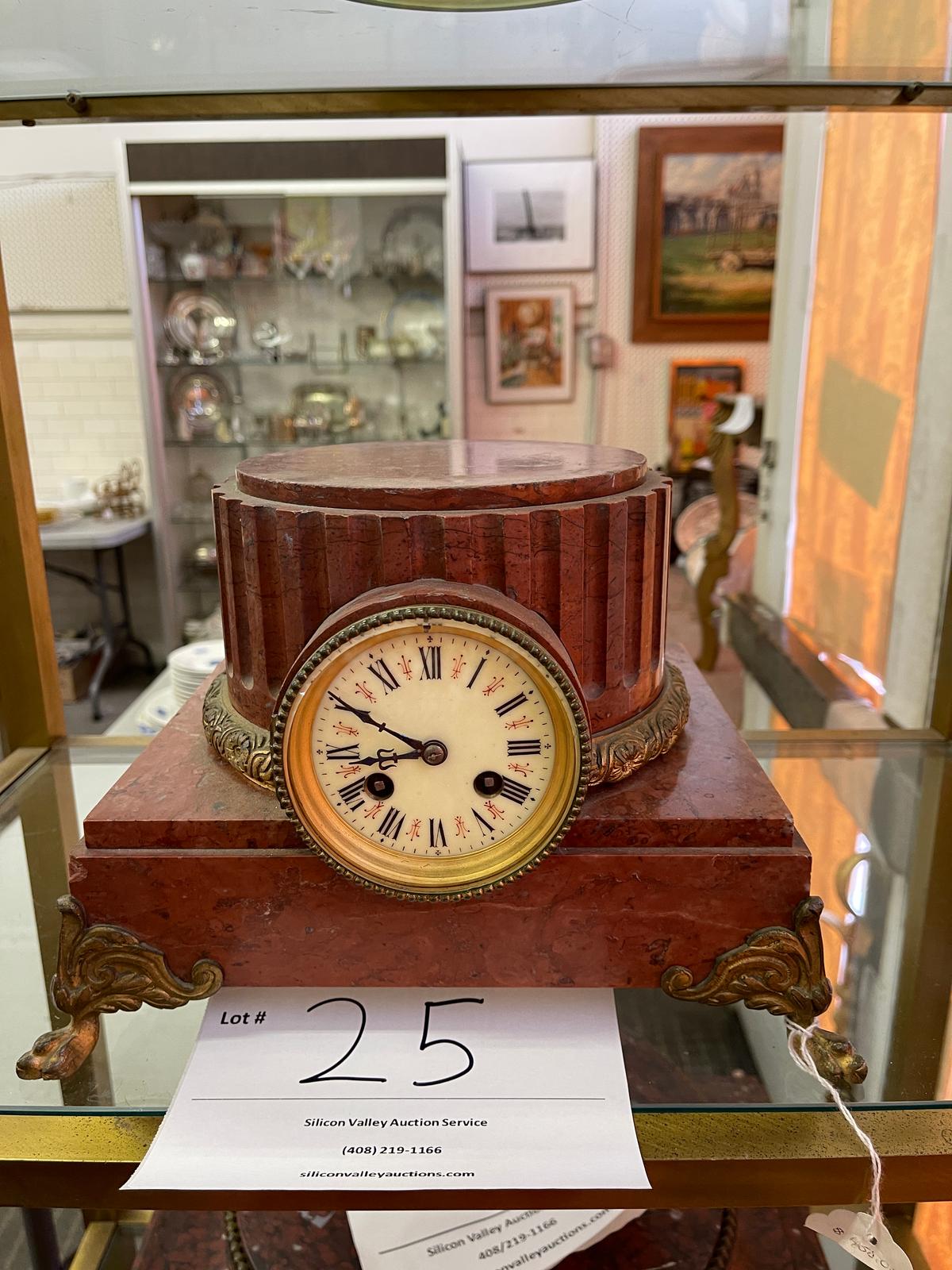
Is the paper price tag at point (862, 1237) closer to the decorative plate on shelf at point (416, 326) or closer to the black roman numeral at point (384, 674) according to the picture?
the black roman numeral at point (384, 674)

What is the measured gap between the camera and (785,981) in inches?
25.3

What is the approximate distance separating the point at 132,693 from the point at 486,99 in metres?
3.01

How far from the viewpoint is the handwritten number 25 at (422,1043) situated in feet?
2.08

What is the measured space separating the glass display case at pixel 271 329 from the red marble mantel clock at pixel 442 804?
262 cm

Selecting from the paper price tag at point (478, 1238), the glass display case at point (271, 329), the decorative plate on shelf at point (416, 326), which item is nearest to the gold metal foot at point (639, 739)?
the paper price tag at point (478, 1238)

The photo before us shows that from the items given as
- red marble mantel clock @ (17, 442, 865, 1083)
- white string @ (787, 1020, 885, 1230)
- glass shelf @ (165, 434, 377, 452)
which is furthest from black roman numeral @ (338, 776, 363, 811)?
glass shelf @ (165, 434, 377, 452)

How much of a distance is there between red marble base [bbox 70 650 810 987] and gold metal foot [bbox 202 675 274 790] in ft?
0.07

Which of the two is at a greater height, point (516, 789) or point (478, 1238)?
point (516, 789)

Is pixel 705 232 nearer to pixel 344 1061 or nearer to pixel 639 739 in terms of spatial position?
pixel 639 739

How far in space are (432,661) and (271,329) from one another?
2978mm

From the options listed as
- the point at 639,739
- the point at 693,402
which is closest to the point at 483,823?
the point at 639,739

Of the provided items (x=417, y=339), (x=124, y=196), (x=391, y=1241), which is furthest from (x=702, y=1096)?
(x=124, y=196)

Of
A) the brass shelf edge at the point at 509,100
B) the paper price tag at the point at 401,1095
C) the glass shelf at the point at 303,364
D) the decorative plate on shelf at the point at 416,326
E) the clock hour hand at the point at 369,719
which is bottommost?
the paper price tag at the point at 401,1095

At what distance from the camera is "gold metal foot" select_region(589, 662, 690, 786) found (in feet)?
2.23
